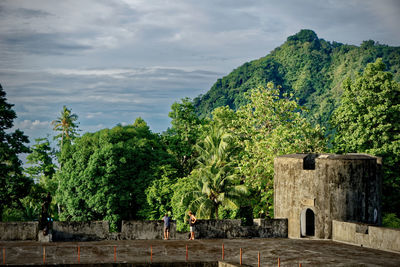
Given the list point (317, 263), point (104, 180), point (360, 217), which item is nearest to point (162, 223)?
point (317, 263)

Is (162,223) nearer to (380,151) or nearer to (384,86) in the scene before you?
(380,151)

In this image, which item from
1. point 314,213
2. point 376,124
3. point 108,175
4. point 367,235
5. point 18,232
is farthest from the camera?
point 108,175

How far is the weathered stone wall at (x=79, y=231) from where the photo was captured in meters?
19.0

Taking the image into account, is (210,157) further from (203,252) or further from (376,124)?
(203,252)

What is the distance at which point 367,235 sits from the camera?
18.7 meters

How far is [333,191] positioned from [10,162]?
22629mm

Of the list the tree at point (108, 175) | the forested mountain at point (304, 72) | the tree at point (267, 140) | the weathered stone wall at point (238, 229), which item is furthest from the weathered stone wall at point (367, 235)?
the forested mountain at point (304, 72)

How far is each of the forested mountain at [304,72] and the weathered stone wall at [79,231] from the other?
8053 centimetres

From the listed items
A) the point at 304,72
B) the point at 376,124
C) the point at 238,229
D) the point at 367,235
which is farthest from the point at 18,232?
the point at 304,72

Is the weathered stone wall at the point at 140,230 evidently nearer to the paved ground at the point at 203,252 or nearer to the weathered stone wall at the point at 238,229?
the weathered stone wall at the point at 238,229

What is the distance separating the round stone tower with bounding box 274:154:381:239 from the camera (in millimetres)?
19984

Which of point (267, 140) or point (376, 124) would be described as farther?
point (376, 124)

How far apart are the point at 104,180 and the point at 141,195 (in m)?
3.60

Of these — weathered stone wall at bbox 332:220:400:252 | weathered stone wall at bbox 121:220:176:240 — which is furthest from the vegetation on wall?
weathered stone wall at bbox 121:220:176:240
